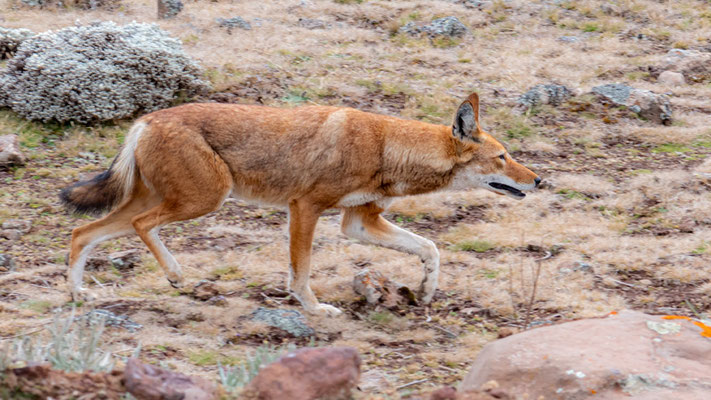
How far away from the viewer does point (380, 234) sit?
649 cm

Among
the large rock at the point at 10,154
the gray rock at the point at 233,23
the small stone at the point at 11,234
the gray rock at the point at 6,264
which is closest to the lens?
the gray rock at the point at 6,264

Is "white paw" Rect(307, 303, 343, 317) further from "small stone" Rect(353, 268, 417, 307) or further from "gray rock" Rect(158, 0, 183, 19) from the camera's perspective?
"gray rock" Rect(158, 0, 183, 19)

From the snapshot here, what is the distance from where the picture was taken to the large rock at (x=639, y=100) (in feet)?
34.6

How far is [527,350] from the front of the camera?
13.1ft

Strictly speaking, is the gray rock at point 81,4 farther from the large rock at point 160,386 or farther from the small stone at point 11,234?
the large rock at point 160,386

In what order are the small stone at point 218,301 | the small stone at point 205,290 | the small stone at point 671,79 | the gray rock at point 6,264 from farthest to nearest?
the small stone at point 671,79
the gray rock at point 6,264
the small stone at point 205,290
the small stone at point 218,301

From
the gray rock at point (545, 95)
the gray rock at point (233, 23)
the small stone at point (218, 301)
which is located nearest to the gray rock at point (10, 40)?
the gray rock at point (233, 23)

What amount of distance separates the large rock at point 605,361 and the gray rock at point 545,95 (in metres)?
6.68

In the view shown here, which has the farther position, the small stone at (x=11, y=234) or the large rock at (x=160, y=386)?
the small stone at (x=11, y=234)

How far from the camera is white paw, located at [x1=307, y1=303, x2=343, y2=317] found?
600 cm

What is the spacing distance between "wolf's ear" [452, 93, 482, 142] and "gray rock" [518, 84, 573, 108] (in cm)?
451

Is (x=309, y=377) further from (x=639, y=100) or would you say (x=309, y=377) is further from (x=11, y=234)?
(x=639, y=100)

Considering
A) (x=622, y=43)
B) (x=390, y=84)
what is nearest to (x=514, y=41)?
(x=622, y=43)

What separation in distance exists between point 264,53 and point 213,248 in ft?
16.3
